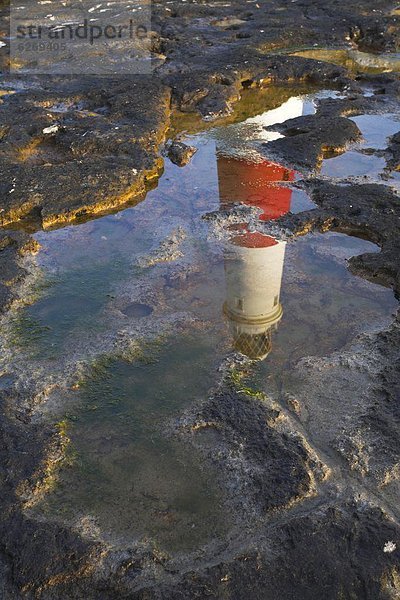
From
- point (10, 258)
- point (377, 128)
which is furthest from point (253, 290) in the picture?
point (377, 128)

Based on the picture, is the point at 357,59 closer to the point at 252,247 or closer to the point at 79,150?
the point at 79,150

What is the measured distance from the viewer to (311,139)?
6832mm

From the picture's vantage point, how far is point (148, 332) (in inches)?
158

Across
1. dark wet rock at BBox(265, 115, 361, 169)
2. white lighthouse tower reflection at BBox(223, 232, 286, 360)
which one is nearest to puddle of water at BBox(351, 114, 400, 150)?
dark wet rock at BBox(265, 115, 361, 169)

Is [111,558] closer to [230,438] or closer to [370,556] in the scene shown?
[230,438]

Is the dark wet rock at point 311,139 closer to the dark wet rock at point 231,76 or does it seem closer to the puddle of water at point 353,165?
the puddle of water at point 353,165

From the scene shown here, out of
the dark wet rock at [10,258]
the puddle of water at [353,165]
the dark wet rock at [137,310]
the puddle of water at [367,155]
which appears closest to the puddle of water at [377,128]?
the puddle of water at [367,155]

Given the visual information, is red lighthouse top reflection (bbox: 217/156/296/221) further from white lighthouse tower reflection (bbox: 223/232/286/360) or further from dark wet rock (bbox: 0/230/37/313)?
dark wet rock (bbox: 0/230/37/313)

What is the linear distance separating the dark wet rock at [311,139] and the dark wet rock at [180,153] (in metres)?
0.93

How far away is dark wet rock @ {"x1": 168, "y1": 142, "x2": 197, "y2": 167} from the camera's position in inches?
265

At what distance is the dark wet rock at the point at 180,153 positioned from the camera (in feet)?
22.1

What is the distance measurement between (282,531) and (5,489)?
139cm

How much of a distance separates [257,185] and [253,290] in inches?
83.2

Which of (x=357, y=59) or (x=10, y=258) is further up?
(x=10, y=258)
